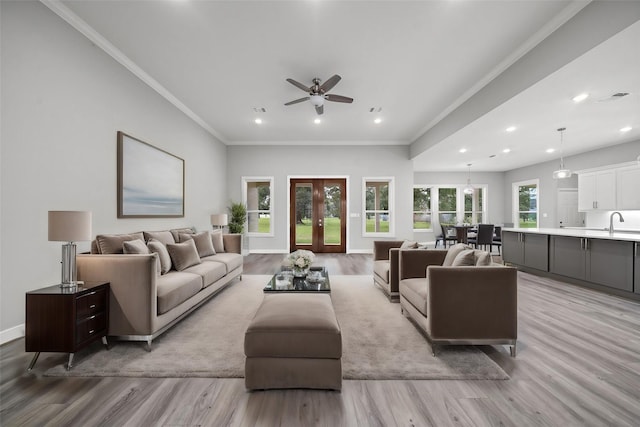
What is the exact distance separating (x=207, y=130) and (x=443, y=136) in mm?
5193

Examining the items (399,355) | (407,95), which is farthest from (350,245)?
(399,355)

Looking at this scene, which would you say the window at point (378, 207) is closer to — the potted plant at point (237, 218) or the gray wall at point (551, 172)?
the potted plant at point (237, 218)

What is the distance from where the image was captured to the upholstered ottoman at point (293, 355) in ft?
5.68

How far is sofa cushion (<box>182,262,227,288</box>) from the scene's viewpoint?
3262mm

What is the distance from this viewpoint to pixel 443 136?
5492 mm

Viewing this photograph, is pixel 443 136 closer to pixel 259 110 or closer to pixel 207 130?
pixel 259 110

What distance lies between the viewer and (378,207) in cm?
778

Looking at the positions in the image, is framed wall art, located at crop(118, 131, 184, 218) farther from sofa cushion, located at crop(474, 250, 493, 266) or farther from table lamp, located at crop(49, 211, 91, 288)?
sofa cushion, located at crop(474, 250, 493, 266)

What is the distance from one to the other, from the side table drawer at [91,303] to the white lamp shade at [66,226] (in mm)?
454

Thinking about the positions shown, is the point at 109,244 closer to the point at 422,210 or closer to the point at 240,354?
the point at 240,354

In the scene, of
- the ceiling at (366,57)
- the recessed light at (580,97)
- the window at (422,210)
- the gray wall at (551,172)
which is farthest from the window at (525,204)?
the recessed light at (580,97)

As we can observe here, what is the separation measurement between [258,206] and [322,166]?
216 centimetres

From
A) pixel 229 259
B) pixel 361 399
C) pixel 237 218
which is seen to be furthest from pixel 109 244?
pixel 237 218

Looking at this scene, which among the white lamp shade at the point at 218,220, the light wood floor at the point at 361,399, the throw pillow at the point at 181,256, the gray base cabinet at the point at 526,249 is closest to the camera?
the light wood floor at the point at 361,399
